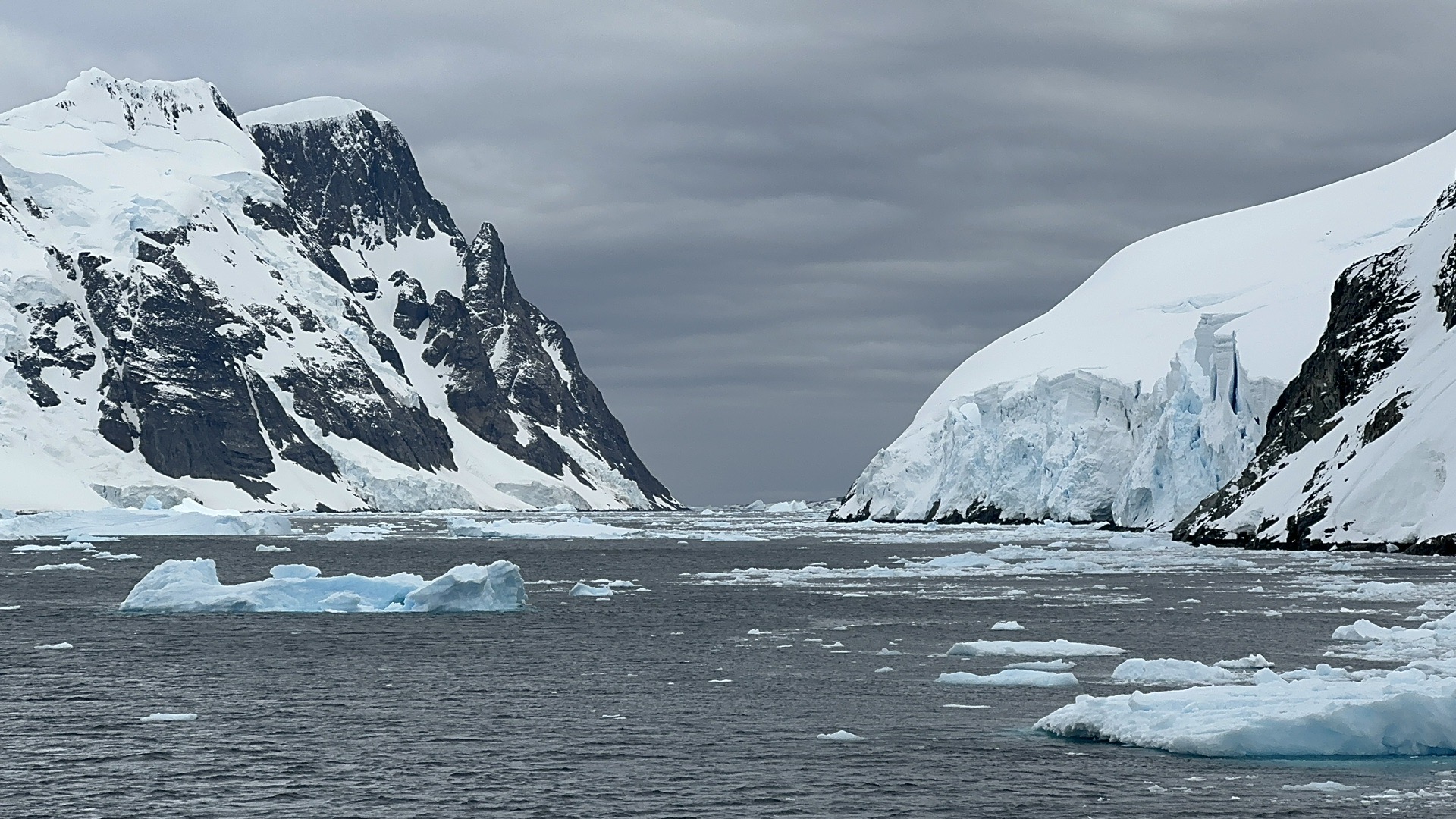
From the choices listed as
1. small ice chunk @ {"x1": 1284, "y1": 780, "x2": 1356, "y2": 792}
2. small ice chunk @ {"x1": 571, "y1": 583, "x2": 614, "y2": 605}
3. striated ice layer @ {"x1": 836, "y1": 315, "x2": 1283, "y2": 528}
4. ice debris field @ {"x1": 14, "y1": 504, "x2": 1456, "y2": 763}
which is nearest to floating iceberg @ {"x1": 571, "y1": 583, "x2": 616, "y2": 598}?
small ice chunk @ {"x1": 571, "y1": 583, "x2": 614, "y2": 605}

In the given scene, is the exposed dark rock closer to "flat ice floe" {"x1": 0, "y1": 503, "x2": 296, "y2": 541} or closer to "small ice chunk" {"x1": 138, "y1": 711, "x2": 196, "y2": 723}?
"small ice chunk" {"x1": 138, "y1": 711, "x2": 196, "y2": 723}

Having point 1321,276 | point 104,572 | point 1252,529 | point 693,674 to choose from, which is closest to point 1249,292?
point 1321,276

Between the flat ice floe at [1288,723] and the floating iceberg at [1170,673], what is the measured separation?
5.52 m

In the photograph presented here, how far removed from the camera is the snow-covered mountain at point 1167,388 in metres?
132

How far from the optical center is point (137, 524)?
545 ft

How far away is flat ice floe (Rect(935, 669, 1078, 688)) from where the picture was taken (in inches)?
1362

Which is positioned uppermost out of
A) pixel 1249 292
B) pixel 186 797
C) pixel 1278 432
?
pixel 1249 292

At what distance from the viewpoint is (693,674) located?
38.3 meters

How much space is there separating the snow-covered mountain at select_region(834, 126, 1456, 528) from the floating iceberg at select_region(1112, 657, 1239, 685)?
317 feet

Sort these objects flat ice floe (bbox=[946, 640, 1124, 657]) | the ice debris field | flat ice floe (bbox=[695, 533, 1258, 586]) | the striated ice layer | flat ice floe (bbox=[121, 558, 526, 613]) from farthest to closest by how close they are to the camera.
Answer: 1. the striated ice layer
2. flat ice floe (bbox=[695, 533, 1258, 586])
3. flat ice floe (bbox=[121, 558, 526, 613])
4. flat ice floe (bbox=[946, 640, 1124, 657])
5. the ice debris field

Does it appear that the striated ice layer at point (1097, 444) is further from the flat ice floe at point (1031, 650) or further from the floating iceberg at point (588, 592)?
the flat ice floe at point (1031, 650)

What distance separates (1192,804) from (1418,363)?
79561 mm

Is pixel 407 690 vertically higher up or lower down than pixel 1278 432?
lower down

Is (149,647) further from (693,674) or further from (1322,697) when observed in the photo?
(1322,697)
